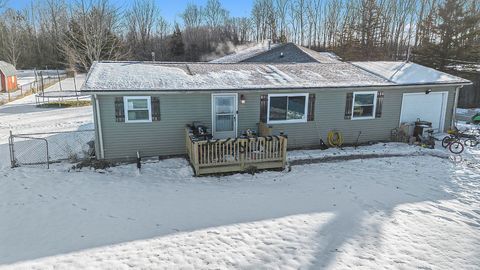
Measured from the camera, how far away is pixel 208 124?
430 inches

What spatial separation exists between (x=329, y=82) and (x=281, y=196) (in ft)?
18.0

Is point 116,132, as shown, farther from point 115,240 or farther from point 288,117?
point 288,117

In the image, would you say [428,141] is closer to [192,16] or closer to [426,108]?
[426,108]

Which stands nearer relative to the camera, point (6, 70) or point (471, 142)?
point (471, 142)

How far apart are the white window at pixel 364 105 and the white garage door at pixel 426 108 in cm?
140

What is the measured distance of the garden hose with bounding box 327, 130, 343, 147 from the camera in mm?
12000

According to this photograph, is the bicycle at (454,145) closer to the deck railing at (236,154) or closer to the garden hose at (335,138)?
the garden hose at (335,138)

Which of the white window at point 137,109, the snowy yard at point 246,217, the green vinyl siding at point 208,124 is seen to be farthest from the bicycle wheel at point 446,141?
the white window at point 137,109

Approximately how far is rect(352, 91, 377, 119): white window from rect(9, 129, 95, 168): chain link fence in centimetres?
920

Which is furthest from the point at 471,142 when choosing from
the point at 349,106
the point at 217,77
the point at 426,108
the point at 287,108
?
the point at 217,77

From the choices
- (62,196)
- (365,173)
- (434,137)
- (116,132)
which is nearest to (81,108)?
(116,132)

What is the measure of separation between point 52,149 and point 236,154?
22.4 ft

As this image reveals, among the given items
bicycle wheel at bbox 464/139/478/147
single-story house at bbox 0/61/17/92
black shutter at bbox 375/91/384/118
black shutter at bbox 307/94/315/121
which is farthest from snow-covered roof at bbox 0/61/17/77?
bicycle wheel at bbox 464/139/478/147

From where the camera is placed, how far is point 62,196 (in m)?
8.04
